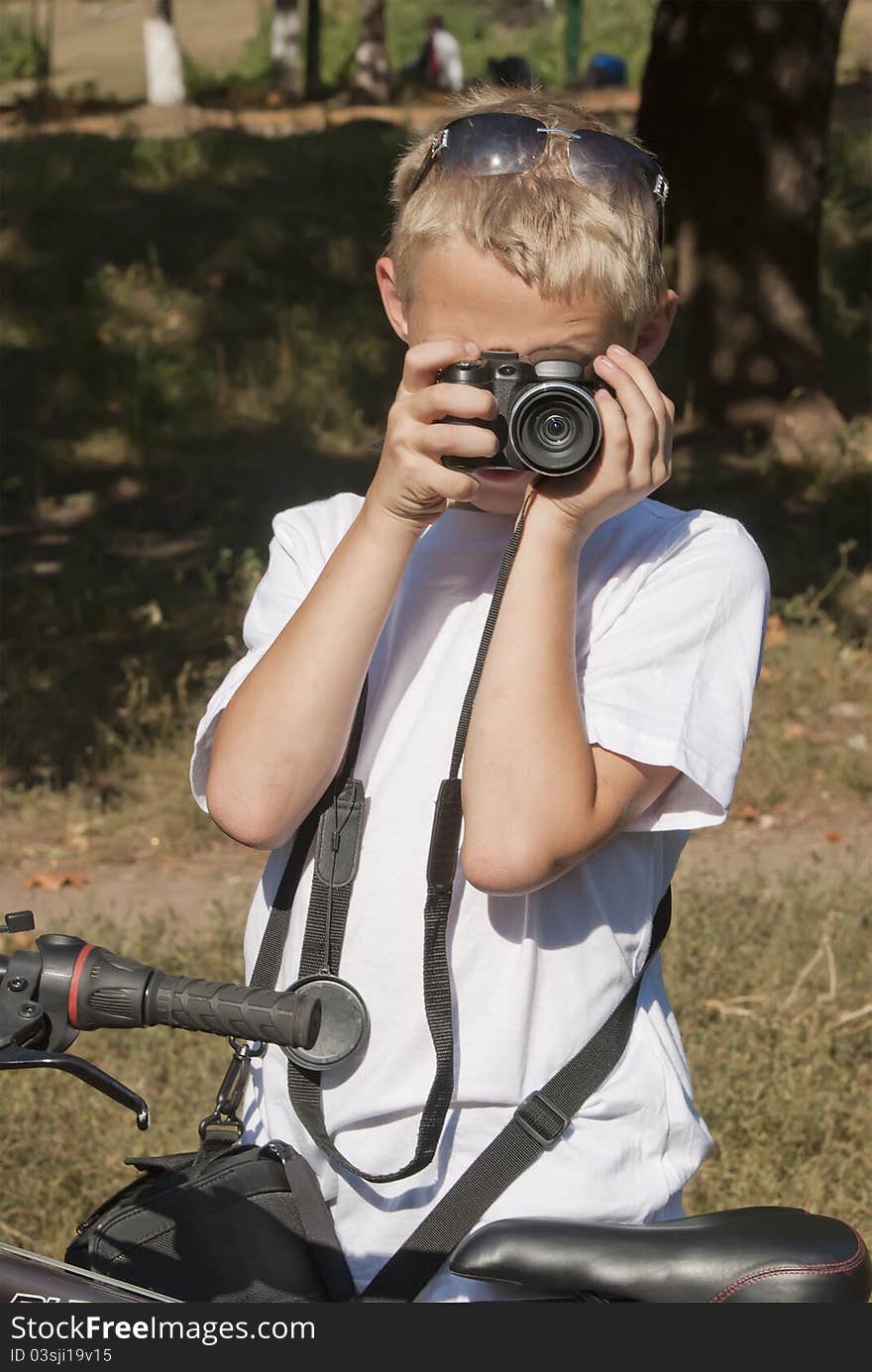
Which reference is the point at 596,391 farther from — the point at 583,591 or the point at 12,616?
the point at 12,616

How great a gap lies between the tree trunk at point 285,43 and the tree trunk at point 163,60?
→ 17.8 feet

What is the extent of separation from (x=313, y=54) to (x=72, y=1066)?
37158mm

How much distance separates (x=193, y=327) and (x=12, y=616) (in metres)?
5.49

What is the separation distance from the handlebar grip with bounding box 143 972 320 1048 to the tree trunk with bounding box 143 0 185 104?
3092 centimetres

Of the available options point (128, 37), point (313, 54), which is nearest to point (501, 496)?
point (313, 54)

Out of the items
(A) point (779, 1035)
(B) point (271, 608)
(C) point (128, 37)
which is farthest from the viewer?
(C) point (128, 37)

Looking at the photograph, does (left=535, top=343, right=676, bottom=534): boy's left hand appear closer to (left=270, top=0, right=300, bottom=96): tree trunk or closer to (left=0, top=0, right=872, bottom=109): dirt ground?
(left=0, top=0, right=872, bottom=109): dirt ground

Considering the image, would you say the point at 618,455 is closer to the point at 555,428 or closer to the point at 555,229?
the point at 555,428

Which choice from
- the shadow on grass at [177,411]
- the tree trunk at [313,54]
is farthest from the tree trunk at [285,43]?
the shadow on grass at [177,411]

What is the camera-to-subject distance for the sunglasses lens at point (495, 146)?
193cm

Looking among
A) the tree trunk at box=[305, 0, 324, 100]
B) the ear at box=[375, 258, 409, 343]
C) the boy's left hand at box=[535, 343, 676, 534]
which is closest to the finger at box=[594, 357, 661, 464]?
the boy's left hand at box=[535, 343, 676, 534]

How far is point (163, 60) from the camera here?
30156 millimetres

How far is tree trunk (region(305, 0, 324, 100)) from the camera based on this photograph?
115ft

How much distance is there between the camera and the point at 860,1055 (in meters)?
4.78
